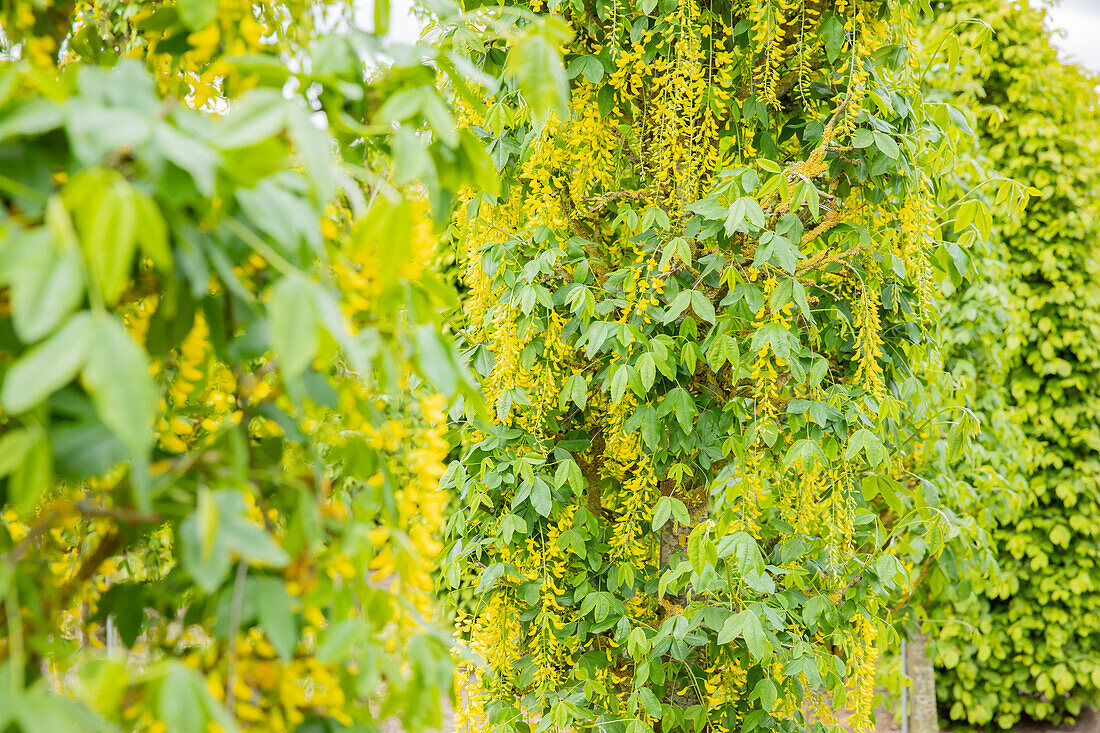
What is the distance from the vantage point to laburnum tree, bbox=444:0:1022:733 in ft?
5.34

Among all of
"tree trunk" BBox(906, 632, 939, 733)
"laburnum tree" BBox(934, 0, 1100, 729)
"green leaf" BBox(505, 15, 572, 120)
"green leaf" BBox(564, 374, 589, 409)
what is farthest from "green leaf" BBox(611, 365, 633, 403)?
"laburnum tree" BBox(934, 0, 1100, 729)

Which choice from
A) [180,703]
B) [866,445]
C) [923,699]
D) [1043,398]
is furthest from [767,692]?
[1043,398]

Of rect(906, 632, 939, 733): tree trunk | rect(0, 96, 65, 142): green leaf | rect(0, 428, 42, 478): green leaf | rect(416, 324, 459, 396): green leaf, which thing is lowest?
rect(906, 632, 939, 733): tree trunk

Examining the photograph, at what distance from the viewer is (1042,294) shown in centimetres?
424

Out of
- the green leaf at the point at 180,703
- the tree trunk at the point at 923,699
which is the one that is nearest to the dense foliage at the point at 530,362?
the green leaf at the point at 180,703

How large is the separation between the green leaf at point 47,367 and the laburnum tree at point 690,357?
1.18 metres

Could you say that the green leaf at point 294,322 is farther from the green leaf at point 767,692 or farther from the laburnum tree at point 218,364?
the green leaf at point 767,692

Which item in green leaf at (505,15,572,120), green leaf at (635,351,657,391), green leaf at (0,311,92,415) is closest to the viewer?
green leaf at (0,311,92,415)

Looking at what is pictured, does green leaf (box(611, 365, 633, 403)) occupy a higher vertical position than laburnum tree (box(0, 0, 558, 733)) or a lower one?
lower

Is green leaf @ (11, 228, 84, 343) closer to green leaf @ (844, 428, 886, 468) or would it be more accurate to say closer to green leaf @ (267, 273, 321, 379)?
green leaf @ (267, 273, 321, 379)

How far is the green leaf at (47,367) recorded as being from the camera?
1.43ft

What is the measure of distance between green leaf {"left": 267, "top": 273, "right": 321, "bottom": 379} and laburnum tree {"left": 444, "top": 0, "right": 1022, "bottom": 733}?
3.68 ft

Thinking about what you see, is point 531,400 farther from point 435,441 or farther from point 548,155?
point 435,441

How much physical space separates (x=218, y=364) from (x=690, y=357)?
1.06 m
